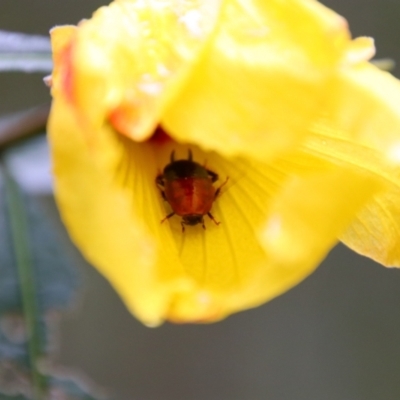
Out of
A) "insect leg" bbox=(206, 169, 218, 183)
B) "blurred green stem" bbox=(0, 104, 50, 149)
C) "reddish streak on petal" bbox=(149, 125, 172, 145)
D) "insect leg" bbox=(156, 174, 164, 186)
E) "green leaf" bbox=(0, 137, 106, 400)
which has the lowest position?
"green leaf" bbox=(0, 137, 106, 400)

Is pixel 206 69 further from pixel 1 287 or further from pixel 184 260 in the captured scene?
pixel 1 287

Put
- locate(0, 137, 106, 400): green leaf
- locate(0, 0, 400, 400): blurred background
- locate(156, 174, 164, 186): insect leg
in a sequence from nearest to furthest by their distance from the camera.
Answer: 1. locate(156, 174, 164, 186): insect leg
2. locate(0, 137, 106, 400): green leaf
3. locate(0, 0, 400, 400): blurred background

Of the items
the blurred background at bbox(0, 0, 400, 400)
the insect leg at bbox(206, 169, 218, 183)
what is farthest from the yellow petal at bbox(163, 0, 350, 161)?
the blurred background at bbox(0, 0, 400, 400)

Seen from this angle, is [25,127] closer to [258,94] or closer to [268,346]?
[258,94]

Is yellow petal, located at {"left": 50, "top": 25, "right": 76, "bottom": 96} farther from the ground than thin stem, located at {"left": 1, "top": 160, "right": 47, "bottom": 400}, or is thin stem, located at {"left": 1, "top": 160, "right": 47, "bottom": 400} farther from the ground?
yellow petal, located at {"left": 50, "top": 25, "right": 76, "bottom": 96}

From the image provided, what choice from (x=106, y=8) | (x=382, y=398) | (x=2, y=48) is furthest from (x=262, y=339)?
(x=106, y=8)

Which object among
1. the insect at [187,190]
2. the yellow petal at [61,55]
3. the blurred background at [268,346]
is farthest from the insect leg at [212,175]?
the blurred background at [268,346]

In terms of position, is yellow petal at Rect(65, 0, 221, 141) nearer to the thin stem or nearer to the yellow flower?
the yellow flower
